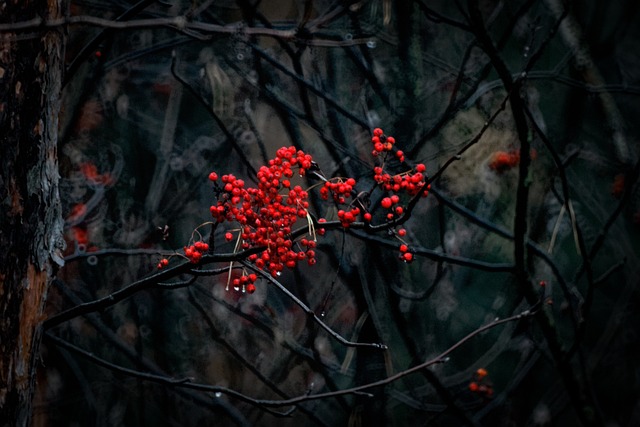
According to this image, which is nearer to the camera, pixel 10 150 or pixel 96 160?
pixel 10 150

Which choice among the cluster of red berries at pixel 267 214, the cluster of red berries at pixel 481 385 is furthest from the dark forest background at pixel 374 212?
the cluster of red berries at pixel 267 214

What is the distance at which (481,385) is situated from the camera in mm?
1782

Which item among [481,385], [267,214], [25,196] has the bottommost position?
[481,385]

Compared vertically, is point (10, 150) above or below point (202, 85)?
below

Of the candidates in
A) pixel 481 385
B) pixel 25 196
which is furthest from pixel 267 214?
pixel 481 385

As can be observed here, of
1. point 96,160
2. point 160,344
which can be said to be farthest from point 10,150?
point 160,344

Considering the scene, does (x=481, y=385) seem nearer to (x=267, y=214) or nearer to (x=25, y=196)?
(x=267, y=214)

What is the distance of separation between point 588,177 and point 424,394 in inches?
30.2

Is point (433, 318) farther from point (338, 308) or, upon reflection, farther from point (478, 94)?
point (478, 94)

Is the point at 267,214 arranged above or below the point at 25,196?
below

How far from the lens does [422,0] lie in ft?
5.96

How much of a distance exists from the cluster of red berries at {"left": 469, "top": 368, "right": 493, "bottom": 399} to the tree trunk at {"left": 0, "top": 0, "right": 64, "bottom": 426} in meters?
1.12

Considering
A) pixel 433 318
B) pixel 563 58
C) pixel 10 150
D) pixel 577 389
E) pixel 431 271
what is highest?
pixel 563 58

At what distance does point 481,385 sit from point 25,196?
1.26 metres
